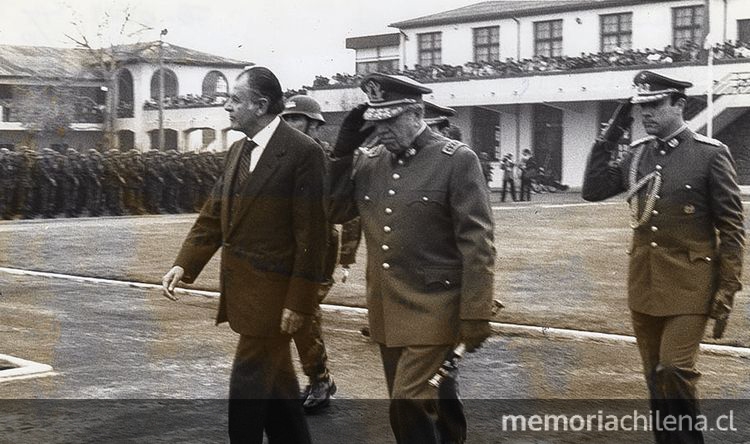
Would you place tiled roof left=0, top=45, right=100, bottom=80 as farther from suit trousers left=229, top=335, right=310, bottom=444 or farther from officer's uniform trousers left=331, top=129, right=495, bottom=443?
officer's uniform trousers left=331, top=129, right=495, bottom=443

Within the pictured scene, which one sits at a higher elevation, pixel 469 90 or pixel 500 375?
pixel 469 90

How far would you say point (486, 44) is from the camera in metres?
28.4

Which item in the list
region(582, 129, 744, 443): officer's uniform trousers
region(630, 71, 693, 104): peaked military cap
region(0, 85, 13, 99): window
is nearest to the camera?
region(582, 129, 744, 443): officer's uniform trousers

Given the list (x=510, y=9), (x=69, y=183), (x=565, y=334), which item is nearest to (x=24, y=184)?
(x=69, y=183)

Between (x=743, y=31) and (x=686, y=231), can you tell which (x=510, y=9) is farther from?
(x=686, y=231)

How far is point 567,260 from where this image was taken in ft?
50.7

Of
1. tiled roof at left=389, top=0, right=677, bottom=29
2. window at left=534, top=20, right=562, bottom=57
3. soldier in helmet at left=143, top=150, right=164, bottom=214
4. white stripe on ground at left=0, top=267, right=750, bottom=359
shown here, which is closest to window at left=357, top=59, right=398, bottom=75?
white stripe on ground at left=0, top=267, right=750, bottom=359

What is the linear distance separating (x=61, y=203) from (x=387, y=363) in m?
23.1

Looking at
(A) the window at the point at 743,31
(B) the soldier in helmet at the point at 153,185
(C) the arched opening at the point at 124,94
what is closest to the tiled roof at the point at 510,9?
(A) the window at the point at 743,31

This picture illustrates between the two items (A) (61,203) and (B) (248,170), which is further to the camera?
(A) (61,203)

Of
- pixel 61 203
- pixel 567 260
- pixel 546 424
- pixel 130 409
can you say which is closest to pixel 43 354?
pixel 130 409

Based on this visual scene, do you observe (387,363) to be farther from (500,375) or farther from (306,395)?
(500,375)

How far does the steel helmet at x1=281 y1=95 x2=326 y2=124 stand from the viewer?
6.93 meters

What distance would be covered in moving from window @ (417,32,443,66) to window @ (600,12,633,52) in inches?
369
